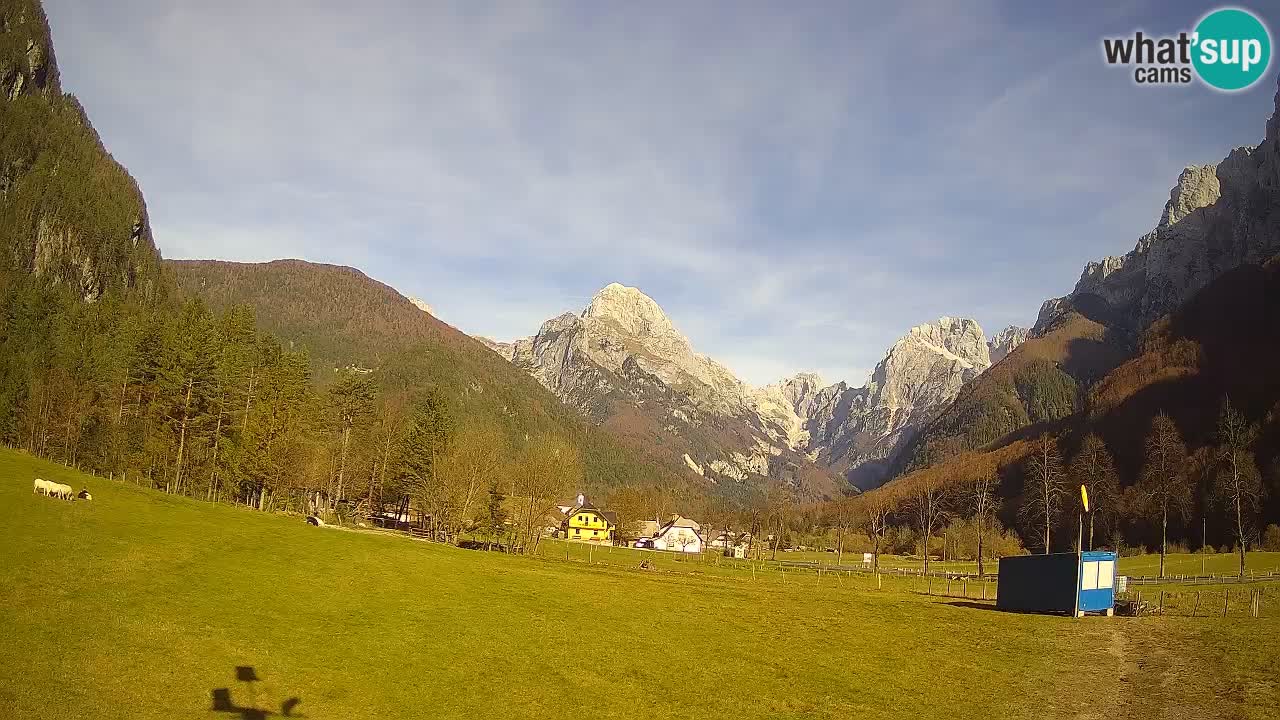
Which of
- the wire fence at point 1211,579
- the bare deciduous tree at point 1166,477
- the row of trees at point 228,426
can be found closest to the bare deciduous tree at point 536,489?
the row of trees at point 228,426

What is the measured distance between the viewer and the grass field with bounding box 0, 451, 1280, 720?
88.4ft

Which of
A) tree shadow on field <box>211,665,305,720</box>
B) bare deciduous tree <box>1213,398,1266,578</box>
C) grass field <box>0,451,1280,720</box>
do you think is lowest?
tree shadow on field <box>211,665,305,720</box>

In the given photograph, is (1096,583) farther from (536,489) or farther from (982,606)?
(536,489)

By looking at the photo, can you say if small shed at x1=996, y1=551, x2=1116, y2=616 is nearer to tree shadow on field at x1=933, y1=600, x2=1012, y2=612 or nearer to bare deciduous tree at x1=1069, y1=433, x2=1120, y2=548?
tree shadow on field at x1=933, y1=600, x2=1012, y2=612

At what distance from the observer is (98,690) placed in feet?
78.9

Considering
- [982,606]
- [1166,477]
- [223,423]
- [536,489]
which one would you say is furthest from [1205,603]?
[223,423]

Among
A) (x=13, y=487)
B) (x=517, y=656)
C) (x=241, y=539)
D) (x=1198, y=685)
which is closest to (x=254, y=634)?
(x=517, y=656)

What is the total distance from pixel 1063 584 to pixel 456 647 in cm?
4431

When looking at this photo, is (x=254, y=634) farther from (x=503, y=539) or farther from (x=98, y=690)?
(x=503, y=539)

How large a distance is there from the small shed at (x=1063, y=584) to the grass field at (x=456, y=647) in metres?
3.23

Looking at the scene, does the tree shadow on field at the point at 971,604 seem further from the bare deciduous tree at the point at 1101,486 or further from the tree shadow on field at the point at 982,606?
the bare deciduous tree at the point at 1101,486

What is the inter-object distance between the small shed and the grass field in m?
3.23

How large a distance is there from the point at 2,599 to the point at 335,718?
14280mm

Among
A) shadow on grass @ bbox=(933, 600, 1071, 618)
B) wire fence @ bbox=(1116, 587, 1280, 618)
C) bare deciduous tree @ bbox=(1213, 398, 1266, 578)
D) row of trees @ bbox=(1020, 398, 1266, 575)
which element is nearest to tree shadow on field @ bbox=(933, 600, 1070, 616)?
shadow on grass @ bbox=(933, 600, 1071, 618)
